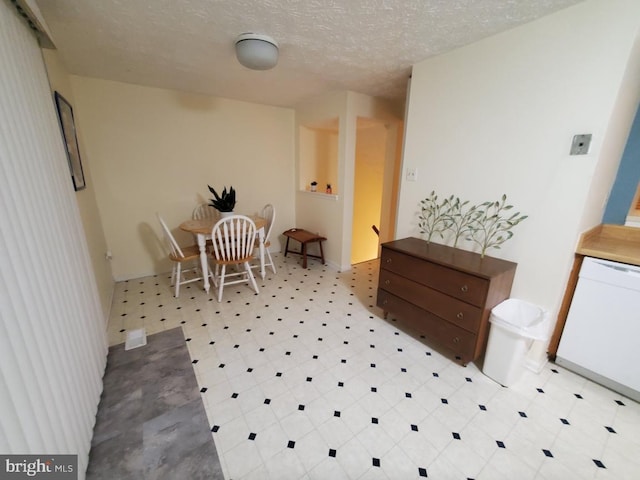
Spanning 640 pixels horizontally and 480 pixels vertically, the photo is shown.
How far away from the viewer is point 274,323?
93.2 inches

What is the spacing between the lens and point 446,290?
183 centimetres

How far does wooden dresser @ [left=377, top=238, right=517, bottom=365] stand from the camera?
5.51 feet

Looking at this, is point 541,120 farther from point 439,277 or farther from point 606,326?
point 606,326

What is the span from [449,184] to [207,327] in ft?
8.18

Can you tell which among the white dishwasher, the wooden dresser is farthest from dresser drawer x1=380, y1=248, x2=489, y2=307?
the white dishwasher

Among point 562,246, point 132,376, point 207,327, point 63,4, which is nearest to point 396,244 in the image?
point 562,246

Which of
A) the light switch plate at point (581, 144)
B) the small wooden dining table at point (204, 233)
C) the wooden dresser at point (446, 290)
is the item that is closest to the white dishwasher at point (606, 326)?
the wooden dresser at point (446, 290)

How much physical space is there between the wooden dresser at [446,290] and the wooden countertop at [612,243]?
46 cm

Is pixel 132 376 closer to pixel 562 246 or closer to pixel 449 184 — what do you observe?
pixel 449 184

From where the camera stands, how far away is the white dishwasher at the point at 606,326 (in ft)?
4.94

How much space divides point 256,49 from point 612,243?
2970 millimetres

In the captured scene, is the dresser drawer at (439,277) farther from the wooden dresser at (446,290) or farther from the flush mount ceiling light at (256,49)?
the flush mount ceiling light at (256,49)

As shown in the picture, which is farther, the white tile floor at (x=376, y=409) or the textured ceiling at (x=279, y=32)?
the textured ceiling at (x=279, y=32)

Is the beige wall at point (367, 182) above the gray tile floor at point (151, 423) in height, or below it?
above
